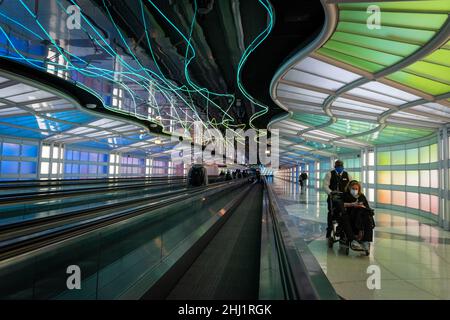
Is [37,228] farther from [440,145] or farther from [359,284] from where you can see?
[440,145]

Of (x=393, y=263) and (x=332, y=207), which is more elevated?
(x=332, y=207)

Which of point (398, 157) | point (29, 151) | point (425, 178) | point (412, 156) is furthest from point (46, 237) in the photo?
point (29, 151)

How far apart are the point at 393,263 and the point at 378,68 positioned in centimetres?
521

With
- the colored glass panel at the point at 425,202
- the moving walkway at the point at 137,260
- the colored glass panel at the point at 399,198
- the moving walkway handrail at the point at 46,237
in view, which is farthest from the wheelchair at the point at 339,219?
the colored glass panel at the point at 399,198

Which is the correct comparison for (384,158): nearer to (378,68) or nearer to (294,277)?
(378,68)

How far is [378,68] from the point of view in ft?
25.5

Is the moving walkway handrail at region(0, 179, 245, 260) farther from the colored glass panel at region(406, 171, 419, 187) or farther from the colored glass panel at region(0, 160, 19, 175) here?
the colored glass panel at region(0, 160, 19, 175)

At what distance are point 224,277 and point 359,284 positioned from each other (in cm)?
293

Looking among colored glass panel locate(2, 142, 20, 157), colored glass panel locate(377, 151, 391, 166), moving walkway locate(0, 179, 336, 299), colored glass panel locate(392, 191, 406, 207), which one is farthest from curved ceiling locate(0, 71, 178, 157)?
colored glass panel locate(392, 191, 406, 207)

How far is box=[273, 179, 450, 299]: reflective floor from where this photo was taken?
192 inches

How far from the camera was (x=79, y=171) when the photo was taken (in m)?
27.2

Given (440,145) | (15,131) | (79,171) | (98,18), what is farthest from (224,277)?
(79,171)

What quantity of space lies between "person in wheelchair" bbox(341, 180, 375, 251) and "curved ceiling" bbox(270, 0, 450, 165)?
3400 mm

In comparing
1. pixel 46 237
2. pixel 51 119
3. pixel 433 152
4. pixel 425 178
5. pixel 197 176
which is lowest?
pixel 46 237
